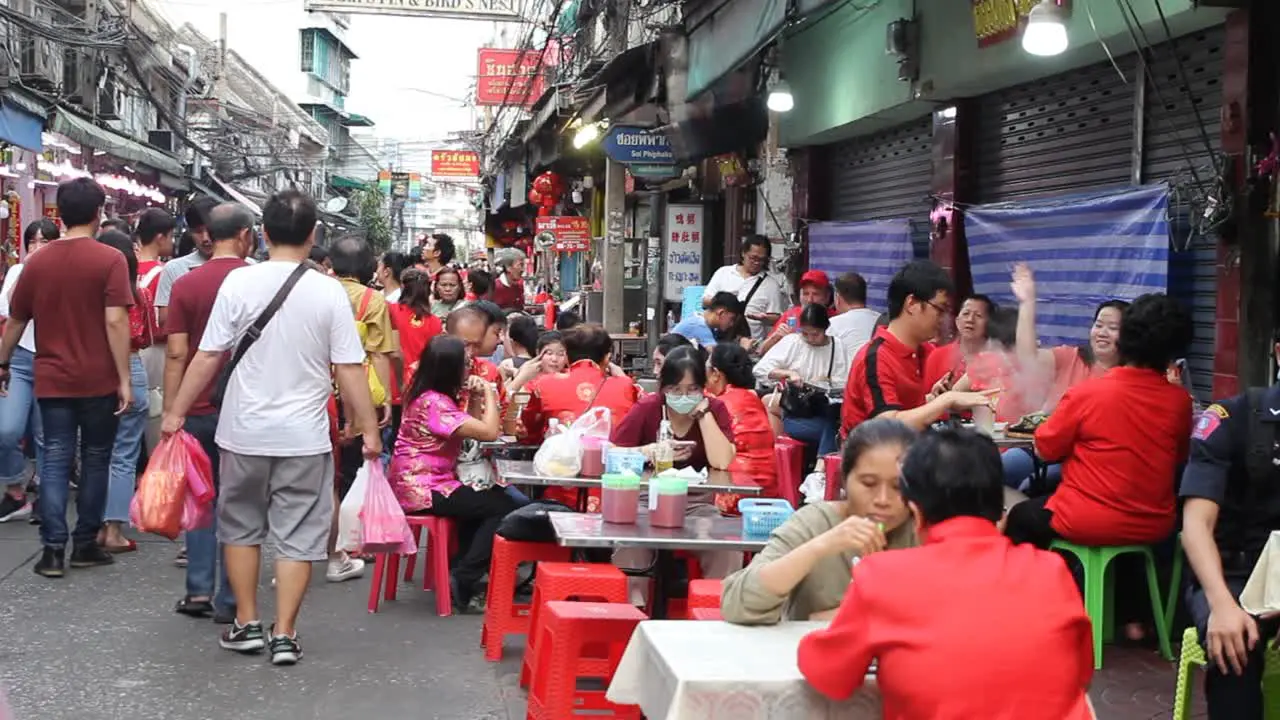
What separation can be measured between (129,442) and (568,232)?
18.0 meters

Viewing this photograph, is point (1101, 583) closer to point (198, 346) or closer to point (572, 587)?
point (572, 587)

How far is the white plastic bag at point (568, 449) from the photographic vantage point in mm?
7238

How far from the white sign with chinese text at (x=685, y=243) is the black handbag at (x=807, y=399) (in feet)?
27.5

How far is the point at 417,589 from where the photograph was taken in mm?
8508

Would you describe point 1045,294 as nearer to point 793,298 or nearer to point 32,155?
point 793,298

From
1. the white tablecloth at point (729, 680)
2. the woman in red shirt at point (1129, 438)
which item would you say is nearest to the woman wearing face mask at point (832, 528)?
the white tablecloth at point (729, 680)

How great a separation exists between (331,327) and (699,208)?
41.5 ft

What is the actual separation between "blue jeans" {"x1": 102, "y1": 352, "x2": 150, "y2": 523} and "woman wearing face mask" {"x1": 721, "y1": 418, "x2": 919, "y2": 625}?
6004mm

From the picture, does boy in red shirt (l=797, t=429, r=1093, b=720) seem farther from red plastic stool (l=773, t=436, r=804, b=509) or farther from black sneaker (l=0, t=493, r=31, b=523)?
black sneaker (l=0, t=493, r=31, b=523)

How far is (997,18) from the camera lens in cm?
959

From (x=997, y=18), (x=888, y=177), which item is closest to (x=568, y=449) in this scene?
(x=997, y=18)

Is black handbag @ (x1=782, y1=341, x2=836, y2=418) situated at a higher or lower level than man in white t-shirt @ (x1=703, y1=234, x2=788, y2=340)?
lower

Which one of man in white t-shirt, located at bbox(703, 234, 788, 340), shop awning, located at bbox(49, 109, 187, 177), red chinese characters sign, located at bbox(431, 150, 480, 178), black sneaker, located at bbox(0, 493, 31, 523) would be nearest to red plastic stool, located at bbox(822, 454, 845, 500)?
black sneaker, located at bbox(0, 493, 31, 523)

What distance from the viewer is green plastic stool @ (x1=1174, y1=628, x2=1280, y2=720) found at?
447 cm
